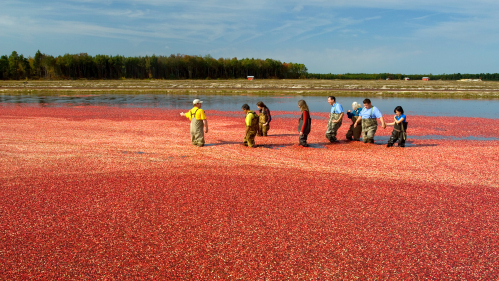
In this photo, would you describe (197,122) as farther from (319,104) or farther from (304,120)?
(319,104)

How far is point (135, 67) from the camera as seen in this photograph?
114 m

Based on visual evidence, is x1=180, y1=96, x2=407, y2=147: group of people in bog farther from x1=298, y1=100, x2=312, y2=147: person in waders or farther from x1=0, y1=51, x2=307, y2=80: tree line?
x1=0, y1=51, x2=307, y2=80: tree line

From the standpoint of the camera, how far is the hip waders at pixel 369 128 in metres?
11.6

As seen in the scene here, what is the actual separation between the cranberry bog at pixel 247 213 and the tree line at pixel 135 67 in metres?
104

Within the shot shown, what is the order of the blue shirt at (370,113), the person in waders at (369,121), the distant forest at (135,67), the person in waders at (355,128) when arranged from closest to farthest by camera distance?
the blue shirt at (370,113)
the person in waders at (369,121)
the person in waders at (355,128)
the distant forest at (135,67)

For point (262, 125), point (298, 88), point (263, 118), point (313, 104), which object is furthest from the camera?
point (298, 88)

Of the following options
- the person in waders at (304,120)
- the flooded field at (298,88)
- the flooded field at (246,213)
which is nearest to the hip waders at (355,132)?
the flooded field at (246,213)

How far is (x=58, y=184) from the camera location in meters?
6.90

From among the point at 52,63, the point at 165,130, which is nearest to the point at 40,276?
the point at 165,130

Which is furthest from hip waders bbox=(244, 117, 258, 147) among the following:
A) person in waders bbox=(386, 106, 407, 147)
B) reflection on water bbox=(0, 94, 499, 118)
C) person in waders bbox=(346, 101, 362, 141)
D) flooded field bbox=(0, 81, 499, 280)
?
reflection on water bbox=(0, 94, 499, 118)

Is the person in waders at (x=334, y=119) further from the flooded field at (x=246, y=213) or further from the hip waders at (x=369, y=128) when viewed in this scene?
the flooded field at (x=246, y=213)

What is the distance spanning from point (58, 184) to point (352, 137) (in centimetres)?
1050

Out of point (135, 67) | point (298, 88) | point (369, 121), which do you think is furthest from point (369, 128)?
point (135, 67)

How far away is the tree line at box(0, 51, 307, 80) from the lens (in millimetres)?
100938
